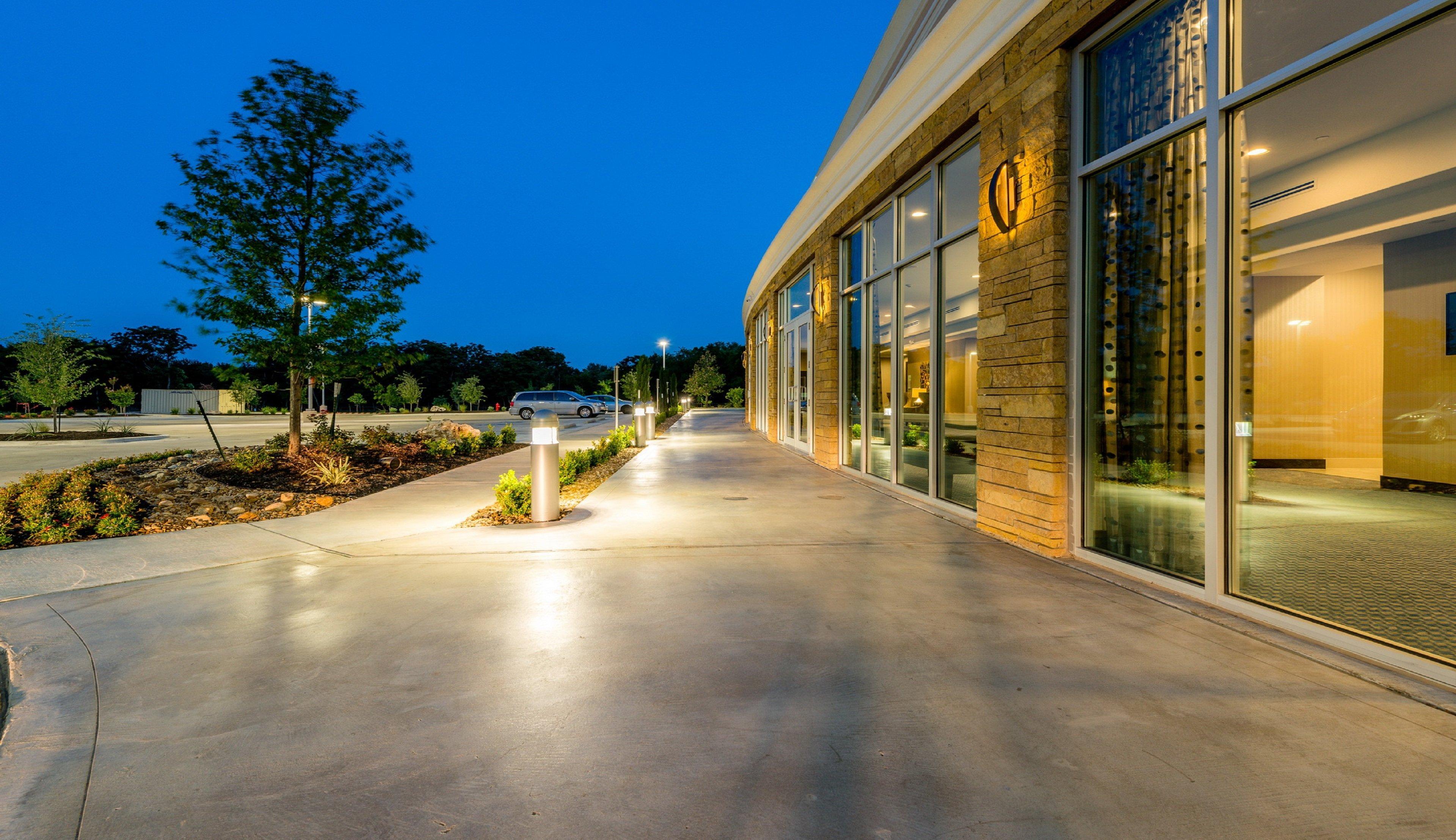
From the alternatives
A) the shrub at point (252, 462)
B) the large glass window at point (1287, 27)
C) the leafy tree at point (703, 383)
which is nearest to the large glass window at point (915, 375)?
the large glass window at point (1287, 27)

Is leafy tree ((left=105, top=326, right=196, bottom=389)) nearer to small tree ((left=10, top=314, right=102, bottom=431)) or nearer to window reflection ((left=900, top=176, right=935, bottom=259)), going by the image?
small tree ((left=10, top=314, right=102, bottom=431))

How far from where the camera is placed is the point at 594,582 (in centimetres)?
438

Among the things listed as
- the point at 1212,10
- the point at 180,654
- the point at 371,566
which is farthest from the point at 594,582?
the point at 1212,10

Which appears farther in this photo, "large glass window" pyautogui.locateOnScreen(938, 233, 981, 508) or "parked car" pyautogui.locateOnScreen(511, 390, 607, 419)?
"parked car" pyautogui.locateOnScreen(511, 390, 607, 419)

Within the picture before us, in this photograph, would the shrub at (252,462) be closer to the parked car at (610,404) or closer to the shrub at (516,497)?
the shrub at (516,497)

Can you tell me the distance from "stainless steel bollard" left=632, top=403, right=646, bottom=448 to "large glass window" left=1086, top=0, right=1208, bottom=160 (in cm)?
1278

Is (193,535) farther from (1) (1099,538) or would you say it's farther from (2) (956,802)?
(1) (1099,538)

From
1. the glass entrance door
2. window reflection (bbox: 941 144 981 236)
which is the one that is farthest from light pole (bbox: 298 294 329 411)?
window reflection (bbox: 941 144 981 236)

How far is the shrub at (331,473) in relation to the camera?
8648mm

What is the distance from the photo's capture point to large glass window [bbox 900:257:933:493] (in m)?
7.46

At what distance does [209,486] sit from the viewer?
7676mm

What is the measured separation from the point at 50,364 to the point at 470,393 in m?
31.2

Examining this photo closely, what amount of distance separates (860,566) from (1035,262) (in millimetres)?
2856

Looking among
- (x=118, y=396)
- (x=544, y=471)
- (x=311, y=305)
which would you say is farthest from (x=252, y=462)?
(x=118, y=396)
